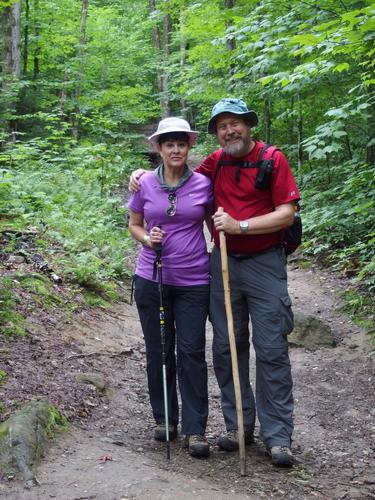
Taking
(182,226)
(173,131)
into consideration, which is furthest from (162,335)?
(173,131)

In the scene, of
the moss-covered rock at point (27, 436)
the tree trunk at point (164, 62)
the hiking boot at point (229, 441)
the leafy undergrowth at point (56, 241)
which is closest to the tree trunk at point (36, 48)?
the tree trunk at point (164, 62)

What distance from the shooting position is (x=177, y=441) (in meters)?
4.63

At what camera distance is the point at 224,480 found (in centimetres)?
395

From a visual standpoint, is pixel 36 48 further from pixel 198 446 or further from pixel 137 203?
pixel 198 446

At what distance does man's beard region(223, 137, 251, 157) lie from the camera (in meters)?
4.27

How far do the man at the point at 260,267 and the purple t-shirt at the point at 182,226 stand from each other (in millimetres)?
127

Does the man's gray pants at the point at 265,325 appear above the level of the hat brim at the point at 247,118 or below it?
below

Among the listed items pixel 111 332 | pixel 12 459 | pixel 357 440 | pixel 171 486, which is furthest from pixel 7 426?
pixel 111 332

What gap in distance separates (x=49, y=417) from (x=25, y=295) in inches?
119

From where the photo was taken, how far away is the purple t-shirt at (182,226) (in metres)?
4.36

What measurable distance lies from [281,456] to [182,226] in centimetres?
182

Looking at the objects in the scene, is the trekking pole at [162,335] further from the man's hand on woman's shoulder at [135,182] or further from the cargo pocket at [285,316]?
the cargo pocket at [285,316]

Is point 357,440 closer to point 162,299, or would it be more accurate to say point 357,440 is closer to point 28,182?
point 162,299

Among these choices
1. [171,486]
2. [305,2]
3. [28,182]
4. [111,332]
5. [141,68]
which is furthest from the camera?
[141,68]
